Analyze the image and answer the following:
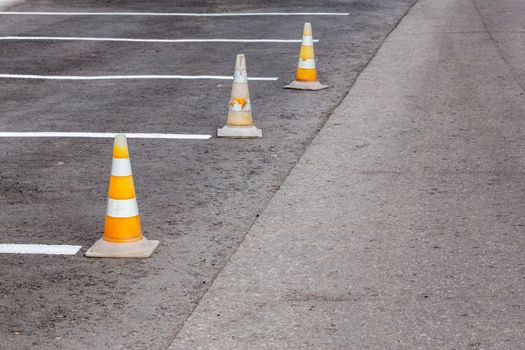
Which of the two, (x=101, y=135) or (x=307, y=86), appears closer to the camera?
(x=101, y=135)

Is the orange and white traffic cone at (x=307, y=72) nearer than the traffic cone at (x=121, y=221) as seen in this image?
No

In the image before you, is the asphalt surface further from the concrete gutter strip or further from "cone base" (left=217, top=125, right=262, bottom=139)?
the concrete gutter strip

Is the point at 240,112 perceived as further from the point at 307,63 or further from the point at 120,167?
the point at 120,167

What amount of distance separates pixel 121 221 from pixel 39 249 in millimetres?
580

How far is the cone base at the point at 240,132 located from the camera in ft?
31.7

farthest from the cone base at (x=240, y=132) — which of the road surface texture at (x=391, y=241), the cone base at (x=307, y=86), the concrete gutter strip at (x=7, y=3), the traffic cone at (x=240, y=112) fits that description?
the concrete gutter strip at (x=7, y=3)

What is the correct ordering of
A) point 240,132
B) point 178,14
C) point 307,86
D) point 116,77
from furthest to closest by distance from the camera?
point 178,14 → point 116,77 → point 307,86 → point 240,132

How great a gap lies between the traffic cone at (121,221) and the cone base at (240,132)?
3.33 meters

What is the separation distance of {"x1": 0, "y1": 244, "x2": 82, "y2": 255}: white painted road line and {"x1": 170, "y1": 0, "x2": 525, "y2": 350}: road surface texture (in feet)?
3.60

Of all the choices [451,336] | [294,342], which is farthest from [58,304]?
[451,336]

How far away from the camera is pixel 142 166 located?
8.59 m

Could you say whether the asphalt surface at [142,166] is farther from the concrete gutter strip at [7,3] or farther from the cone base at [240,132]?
the concrete gutter strip at [7,3]

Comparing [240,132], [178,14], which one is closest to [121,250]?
[240,132]

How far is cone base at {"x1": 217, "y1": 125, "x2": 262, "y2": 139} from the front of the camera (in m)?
9.66
